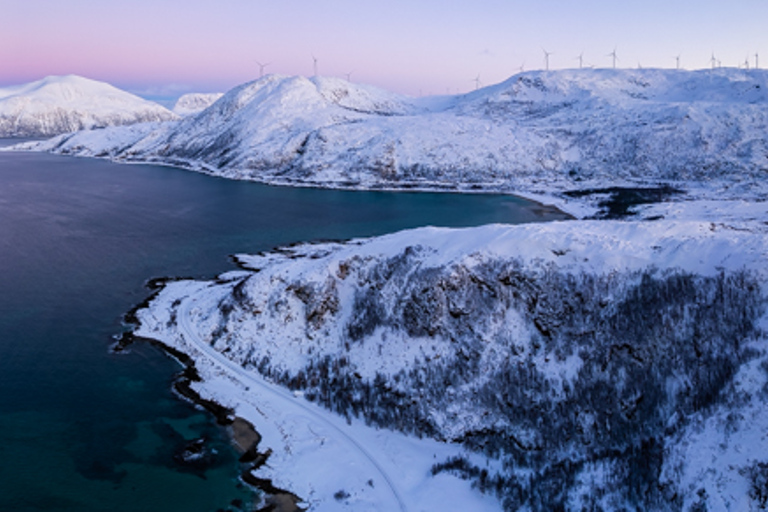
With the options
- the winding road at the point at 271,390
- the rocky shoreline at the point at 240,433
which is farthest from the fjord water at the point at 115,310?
the winding road at the point at 271,390

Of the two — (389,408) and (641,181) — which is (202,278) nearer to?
(389,408)

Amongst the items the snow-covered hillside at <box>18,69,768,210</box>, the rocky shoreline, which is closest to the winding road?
the rocky shoreline

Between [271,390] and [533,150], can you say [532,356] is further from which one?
[533,150]

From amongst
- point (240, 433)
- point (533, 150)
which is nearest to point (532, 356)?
point (240, 433)

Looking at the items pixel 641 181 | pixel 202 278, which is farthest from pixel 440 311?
pixel 641 181

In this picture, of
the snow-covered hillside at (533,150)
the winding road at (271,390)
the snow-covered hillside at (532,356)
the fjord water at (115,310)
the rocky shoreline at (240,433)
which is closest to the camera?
the snow-covered hillside at (532,356)

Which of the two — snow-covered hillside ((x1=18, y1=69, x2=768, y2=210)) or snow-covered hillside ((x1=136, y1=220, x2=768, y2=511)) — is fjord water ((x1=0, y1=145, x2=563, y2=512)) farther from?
snow-covered hillside ((x1=18, y1=69, x2=768, y2=210))

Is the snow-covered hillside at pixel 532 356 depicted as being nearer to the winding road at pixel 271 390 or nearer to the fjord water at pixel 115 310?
the winding road at pixel 271 390
